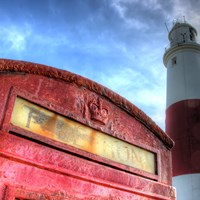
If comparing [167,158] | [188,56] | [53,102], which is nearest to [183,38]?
[188,56]

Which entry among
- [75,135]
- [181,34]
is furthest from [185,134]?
[75,135]

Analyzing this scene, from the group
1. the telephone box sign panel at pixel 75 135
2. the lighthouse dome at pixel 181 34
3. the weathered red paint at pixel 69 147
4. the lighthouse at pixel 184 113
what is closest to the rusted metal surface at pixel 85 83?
the weathered red paint at pixel 69 147

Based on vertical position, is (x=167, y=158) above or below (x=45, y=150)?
above

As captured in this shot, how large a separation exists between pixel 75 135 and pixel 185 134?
8.48 m

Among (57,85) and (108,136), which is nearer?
(57,85)

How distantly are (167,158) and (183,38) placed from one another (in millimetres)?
11886

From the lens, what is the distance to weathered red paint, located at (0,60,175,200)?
165 centimetres

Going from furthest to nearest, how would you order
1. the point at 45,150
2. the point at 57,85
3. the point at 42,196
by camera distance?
the point at 57,85, the point at 45,150, the point at 42,196

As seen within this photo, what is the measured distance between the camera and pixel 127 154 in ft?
7.70

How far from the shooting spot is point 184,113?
10070mm

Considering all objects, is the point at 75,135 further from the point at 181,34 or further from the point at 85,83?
the point at 181,34

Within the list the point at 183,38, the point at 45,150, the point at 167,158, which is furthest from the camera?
the point at 183,38

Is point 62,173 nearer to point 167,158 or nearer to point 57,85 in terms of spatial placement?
point 57,85

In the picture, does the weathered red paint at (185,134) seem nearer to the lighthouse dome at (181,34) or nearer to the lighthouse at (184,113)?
the lighthouse at (184,113)
